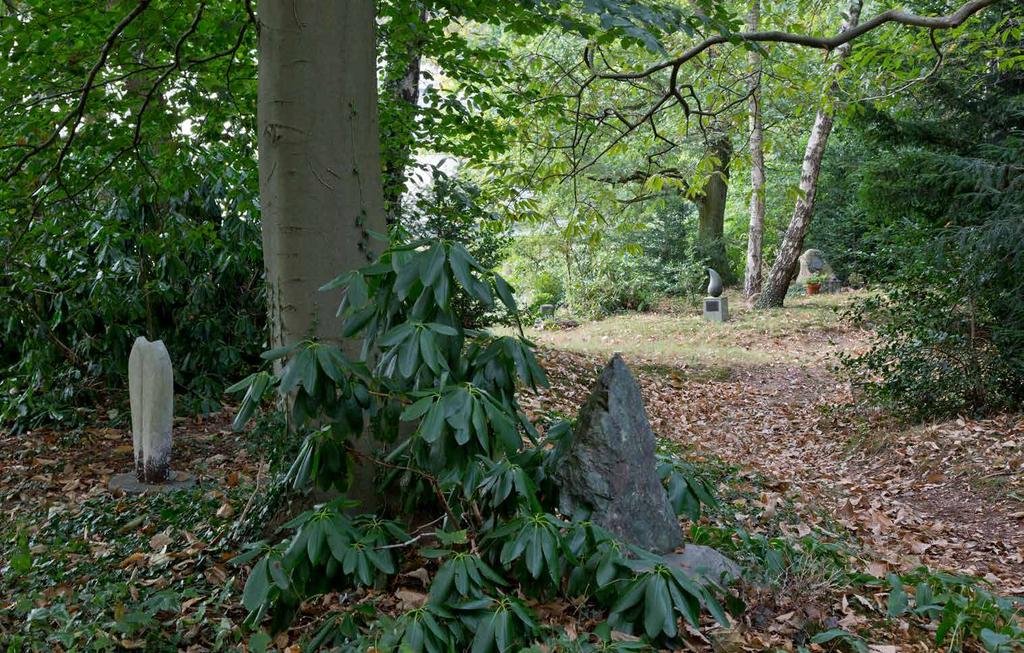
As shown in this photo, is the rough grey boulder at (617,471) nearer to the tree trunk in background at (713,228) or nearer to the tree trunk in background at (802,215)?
the tree trunk in background at (802,215)

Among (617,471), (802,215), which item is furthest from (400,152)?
(802,215)

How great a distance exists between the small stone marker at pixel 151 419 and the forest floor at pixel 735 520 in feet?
0.95

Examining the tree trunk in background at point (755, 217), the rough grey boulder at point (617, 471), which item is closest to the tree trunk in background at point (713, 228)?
the tree trunk in background at point (755, 217)

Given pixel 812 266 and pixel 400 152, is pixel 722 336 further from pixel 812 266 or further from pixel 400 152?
pixel 400 152

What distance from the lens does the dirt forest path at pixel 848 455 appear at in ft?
18.5

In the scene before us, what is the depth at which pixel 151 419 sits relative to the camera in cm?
596

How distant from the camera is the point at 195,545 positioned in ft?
14.3

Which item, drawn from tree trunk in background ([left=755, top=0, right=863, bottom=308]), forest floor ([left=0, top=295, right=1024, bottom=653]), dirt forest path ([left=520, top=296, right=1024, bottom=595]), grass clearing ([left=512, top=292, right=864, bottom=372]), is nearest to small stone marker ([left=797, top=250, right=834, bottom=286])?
grass clearing ([left=512, top=292, right=864, bottom=372])

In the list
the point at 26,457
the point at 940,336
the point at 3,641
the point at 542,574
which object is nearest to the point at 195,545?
the point at 3,641

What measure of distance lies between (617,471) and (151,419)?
4079 mm

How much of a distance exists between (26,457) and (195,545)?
357cm

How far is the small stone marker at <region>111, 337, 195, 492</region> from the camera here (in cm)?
591

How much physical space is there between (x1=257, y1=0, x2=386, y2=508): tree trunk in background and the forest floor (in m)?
1.06

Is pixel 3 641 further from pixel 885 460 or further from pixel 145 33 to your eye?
pixel 885 460
